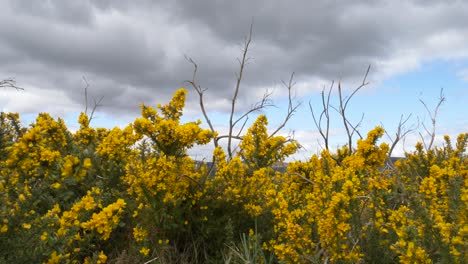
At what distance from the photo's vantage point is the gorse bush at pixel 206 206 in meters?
2.48

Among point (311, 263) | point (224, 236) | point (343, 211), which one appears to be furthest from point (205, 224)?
point (343, 211)

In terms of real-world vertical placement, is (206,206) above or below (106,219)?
above

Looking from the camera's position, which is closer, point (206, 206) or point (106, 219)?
point (106, 219)

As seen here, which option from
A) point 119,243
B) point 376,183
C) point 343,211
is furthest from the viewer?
point 119,243

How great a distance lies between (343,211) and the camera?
253 cm

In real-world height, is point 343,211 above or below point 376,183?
below

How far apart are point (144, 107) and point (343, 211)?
2202mm

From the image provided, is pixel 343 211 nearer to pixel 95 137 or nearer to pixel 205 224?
pixel 205 224

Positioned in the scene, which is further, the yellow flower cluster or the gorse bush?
the yellow flower cluster

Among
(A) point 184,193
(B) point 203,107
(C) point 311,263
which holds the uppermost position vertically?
(B) point 203,107

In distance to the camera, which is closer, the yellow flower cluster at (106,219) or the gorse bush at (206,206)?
the gorse bush at (206,206)

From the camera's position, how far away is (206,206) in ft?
12.0

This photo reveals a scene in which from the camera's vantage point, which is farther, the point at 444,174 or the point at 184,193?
the point at 184,193

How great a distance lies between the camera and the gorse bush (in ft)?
8.14
